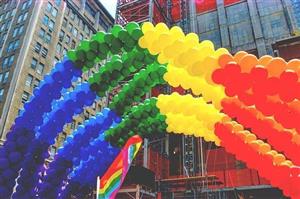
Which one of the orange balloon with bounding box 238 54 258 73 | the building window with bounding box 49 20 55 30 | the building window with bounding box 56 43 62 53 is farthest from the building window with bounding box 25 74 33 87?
the orange balloon with bounding box 238 54 258 73

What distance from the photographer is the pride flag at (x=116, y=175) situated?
5074mm

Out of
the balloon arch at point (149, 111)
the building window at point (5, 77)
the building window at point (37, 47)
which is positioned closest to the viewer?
the balloon arch at point (149, 111)

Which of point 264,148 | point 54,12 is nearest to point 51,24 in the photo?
point 54,12

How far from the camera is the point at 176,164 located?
22.4 m

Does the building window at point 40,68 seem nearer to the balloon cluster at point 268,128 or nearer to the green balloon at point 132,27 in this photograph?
the green balloon at point 132,27

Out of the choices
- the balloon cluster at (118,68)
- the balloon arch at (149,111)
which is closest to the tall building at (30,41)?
the balloon arch at (149,111)

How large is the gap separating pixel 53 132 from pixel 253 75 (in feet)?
17.2

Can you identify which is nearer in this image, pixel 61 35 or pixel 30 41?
pixel 30 41

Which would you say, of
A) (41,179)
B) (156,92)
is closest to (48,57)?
(156,92)

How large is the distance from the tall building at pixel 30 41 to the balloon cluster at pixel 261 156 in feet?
101

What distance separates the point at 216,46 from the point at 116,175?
2279cm

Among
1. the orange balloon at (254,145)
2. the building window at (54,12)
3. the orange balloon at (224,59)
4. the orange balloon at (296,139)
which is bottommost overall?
the orange balloon at (296,139)

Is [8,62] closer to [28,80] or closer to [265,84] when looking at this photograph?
[28,80]

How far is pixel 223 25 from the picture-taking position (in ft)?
88.9
